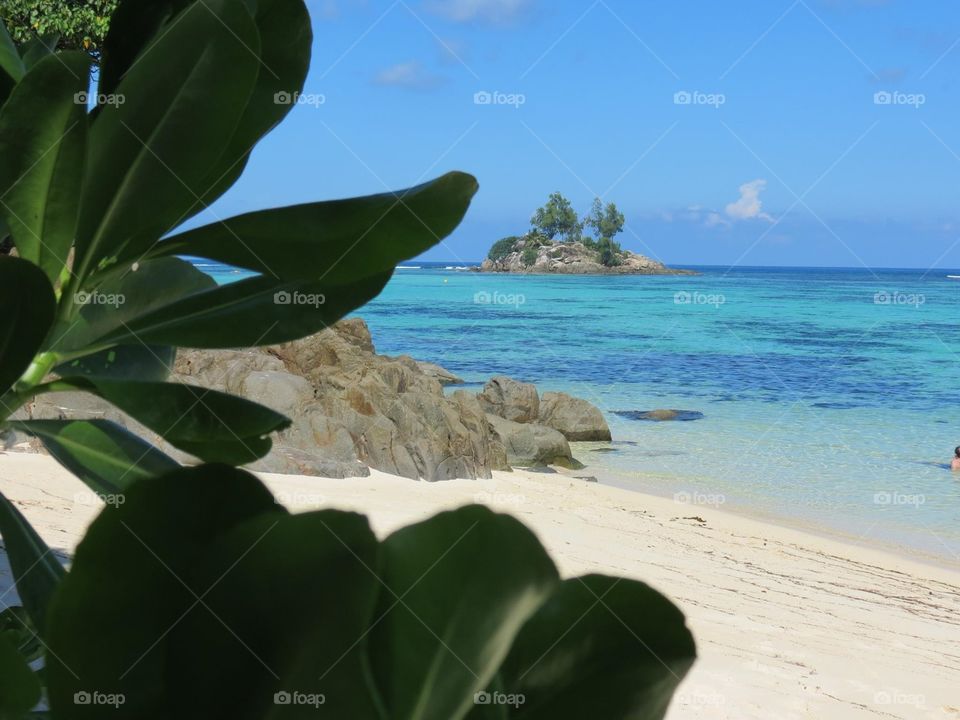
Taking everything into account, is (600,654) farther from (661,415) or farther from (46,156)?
(661,415)

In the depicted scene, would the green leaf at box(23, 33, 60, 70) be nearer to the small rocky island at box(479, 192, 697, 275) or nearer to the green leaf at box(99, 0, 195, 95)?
the green leaf at box(99, 0, 195, 95)

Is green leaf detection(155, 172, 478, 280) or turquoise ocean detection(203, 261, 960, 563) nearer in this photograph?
green leaf detection(155, 172, 478, 280)

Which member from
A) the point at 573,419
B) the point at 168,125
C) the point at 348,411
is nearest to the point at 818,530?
the point at 573,419

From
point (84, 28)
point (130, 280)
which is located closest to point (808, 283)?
point (84, 28)

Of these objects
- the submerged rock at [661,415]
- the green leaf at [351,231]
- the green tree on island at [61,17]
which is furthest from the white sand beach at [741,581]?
the submerged rock at [661,415]

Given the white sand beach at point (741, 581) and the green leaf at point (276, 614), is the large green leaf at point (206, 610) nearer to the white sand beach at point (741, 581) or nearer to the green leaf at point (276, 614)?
the green leaf at point (276, 614)

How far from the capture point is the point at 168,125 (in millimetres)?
450

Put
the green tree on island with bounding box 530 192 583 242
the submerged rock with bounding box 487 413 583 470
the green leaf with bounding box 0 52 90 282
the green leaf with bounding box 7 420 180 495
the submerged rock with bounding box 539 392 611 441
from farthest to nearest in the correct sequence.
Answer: the green tree on island with bounding box 530 192 583 242, the submerged rock with bounding box 539 392 611 441, the submerged rock with bounding box 487 413 583 470, the green leaf with bounding box 7 420 180 495, the green leaf with bounding box 0 52 90 282

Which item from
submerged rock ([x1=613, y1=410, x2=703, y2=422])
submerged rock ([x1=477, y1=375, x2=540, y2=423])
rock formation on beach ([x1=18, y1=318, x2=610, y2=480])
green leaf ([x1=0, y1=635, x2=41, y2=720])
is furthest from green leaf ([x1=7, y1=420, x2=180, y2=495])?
submerged rock ([x1=613, y1=410, x2=703, y2=422])

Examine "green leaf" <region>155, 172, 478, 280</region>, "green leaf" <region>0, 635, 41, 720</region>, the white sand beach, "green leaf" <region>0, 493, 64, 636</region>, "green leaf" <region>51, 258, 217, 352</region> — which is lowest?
the white sand beach

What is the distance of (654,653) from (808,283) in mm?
81025

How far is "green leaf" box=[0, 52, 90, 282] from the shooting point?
45cm

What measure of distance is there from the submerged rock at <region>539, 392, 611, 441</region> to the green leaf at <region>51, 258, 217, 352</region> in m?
15.4

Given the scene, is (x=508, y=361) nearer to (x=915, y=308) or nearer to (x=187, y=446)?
(x=187, y=446)
